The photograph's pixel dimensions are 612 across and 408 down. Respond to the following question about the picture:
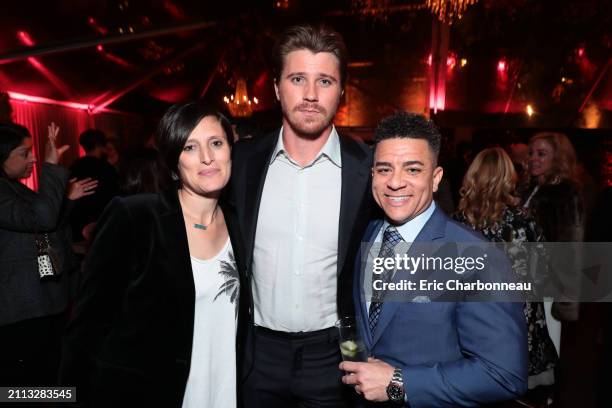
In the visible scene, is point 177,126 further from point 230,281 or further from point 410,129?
point 410,129

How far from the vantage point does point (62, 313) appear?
2.80 m

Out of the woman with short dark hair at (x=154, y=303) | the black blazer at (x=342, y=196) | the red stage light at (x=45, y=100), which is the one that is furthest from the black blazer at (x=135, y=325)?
the red stage light at (x=45, y=100)

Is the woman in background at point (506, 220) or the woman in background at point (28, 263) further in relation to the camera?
the woman in background at point (506, 220)

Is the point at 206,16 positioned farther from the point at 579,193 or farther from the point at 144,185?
the point at 579,193

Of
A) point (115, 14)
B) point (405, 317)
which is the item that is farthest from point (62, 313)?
point (115, 14)

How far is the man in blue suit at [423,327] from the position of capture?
117cm

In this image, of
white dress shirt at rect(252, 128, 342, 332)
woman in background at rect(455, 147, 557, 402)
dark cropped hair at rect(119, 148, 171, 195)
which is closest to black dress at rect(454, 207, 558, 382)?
woman in background at rect(455, 147, 557, 402)

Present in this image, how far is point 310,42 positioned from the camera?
6.17ft

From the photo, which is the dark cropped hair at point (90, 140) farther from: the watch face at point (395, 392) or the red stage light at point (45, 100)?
the watch face at point (395, 392)

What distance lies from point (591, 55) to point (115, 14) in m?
8.40

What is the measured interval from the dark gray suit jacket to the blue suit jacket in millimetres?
2210

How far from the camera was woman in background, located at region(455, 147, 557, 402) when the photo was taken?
2820 millimetres

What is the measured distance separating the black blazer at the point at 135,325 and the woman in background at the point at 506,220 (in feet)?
7.21

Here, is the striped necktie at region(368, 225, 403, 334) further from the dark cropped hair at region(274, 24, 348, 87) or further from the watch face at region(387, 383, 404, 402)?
the dark cropped hair at region(274, 24, 348, 87)
